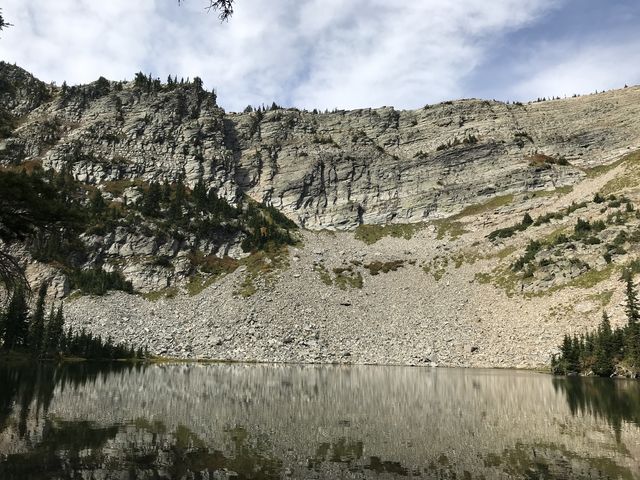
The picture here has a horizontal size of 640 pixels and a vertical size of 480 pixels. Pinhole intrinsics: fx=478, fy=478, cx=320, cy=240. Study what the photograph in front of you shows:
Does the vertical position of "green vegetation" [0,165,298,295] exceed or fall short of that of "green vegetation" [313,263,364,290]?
it exceeds it

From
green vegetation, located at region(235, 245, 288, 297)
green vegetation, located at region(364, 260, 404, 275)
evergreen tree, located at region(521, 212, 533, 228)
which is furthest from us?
green vegetation, located at region(364, 260, 404, 275)

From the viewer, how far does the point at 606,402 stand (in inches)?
1347

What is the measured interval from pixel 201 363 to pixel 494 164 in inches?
4427

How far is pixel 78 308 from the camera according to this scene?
99.1 metres

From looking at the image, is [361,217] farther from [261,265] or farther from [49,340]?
[49,340]

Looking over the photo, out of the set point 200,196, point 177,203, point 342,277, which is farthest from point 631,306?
point 177,203

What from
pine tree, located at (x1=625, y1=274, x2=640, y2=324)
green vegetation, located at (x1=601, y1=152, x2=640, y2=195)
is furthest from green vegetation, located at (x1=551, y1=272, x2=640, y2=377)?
green vegetation, located at (x1=601, y1=152, x2=640, y2=195)

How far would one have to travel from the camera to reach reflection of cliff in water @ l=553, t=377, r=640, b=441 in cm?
2688

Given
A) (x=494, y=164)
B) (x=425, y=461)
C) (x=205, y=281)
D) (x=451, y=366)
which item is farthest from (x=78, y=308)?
(x=494, y=164)

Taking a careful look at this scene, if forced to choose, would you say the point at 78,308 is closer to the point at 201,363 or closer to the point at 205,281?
the point at 205,281

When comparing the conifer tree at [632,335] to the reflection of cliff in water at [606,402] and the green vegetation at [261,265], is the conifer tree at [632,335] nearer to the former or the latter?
the reflection of cliff in water at [606,402]

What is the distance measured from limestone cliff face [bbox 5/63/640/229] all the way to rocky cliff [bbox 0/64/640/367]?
61 centimetres

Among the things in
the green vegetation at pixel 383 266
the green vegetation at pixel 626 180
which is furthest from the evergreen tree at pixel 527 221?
the green vegetation at pixel 383 266

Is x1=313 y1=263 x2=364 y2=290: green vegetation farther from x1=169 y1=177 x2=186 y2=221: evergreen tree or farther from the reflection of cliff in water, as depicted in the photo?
the reflection of cliff in water
